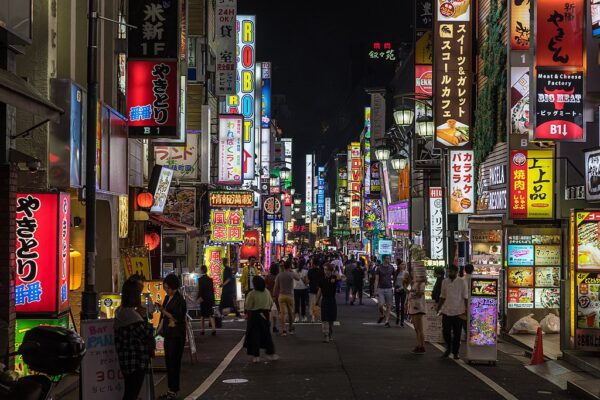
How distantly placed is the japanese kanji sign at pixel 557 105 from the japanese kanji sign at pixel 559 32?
0.81 feet

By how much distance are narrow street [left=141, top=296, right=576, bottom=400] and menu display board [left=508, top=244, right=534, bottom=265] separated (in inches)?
156

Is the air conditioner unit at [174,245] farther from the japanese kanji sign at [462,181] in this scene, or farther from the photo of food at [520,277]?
the photo of food at [520,277]

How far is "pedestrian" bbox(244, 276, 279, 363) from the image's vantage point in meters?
16.7

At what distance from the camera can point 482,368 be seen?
1628 centimetres

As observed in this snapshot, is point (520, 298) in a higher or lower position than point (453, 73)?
lower

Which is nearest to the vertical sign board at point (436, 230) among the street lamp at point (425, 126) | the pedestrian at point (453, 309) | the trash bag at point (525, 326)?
the street lamp at point (425, 126)

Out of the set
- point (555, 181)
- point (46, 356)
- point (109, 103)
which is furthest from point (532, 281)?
point (46, 356)

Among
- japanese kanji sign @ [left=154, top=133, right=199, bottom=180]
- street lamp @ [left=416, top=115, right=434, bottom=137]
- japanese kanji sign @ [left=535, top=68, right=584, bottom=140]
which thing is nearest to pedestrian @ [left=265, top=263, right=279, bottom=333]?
japanese kanji sign @ [left=535, top=68, right=584, bottom=140]

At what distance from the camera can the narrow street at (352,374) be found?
13.2 m

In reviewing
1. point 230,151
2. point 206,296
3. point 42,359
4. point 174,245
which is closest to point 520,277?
point 206,296

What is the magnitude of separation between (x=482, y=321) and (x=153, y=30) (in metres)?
10.1

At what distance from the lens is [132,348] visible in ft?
34.2

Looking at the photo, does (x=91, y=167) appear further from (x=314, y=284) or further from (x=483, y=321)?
(x=314, y=284)

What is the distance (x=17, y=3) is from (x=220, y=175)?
27.9 metres
